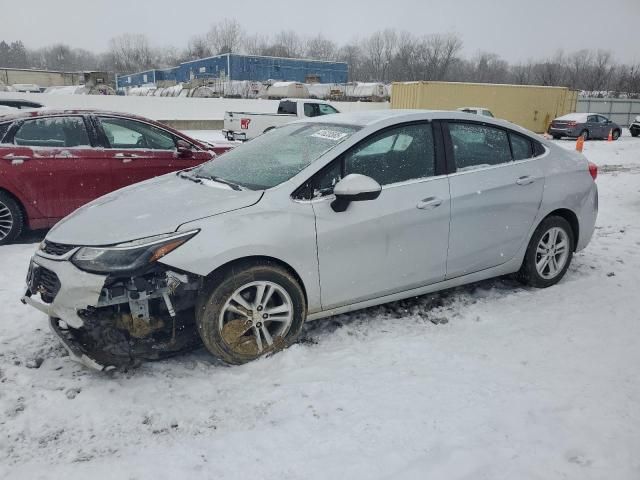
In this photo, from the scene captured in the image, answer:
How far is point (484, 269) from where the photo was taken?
4230mm

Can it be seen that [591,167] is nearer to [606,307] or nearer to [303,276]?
[606,307]

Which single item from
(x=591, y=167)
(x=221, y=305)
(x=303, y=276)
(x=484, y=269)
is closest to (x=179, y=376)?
(x=221, y=305)

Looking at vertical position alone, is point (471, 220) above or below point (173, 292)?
above

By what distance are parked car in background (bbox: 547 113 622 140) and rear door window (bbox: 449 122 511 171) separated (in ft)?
79.0

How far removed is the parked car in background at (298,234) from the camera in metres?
2.98

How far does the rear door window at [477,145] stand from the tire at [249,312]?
180 centimetres

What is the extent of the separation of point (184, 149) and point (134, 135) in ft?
2.08

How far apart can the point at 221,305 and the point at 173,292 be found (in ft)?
0.98

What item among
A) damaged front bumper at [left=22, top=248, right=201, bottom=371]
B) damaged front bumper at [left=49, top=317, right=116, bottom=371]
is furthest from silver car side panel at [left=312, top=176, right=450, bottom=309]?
damaged front bumper at [left=49, top=317, right=116, bottom=371]

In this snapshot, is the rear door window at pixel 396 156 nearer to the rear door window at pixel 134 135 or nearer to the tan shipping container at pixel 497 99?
the rear door window at pixel 134 135

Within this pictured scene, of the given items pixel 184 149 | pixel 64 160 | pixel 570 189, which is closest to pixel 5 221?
pixel 64 160

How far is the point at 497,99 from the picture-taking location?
29031 millimetres

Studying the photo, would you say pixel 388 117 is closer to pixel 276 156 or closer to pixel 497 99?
pixel 276 156

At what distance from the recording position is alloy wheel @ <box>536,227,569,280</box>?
4581mm
